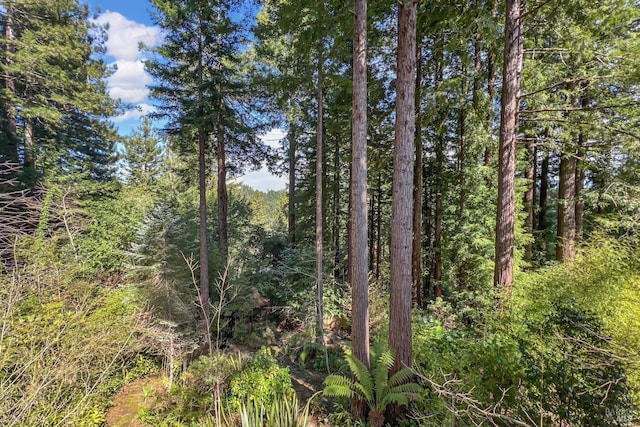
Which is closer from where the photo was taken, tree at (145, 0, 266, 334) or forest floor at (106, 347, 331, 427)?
forest floor at (106, 347, 331, 427)

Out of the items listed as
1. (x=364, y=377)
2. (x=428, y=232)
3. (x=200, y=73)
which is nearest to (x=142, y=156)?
(x=200, y=73)

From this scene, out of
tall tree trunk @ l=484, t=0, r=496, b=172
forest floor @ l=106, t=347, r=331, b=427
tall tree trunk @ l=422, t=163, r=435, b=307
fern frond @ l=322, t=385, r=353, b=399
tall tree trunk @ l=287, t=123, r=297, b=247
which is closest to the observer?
fern frond @ l=322, t=385, r=353, b=399

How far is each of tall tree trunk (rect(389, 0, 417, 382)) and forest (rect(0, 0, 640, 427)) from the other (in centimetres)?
3

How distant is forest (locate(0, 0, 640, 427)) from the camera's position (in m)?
3.39

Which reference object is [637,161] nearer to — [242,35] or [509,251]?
[509,251]

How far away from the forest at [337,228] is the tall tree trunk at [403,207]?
3 centimetres

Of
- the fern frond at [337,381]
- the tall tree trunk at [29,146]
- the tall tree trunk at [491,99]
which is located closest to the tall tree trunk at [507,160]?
the tall tree trunk at [491,99]

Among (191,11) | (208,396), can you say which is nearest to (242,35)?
(191,11)

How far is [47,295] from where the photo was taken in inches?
190

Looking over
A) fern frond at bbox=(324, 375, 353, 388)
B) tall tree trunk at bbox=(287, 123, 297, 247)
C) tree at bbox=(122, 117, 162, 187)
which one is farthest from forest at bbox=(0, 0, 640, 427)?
tree at bbox=(122, 117, 162, 187)

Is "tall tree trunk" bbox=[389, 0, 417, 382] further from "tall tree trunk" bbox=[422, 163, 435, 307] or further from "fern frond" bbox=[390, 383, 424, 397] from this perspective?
"tall tree trunk" bbox=[422, 163, 435, 307]

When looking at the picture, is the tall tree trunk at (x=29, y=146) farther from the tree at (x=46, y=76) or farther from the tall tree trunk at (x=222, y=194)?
the tall tree trunk at (x=222, y=194)

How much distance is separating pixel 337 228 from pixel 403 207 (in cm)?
994

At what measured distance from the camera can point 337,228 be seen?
1389 cm
